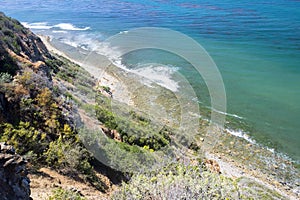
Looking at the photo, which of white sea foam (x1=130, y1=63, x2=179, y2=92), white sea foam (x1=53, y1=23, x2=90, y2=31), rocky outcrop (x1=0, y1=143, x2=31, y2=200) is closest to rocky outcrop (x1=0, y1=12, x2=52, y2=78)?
rocky outcrop (x1=0, y1=143, x2=31, y2=200)

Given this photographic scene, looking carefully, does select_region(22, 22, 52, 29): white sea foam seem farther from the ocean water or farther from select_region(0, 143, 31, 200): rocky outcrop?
select_region(0, 143, 31, 200): rocky outcrop

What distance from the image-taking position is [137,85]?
29.5 m

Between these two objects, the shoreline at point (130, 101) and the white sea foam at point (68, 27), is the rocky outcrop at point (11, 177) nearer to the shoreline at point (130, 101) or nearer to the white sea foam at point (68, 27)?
the shoreline at point (130, 101)

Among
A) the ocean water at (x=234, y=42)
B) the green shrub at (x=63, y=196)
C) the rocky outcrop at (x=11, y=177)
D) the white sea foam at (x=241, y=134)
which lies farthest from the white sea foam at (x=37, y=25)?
the rocky outcrop at (x=11, y=177)

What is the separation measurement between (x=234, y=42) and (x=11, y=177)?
4318cm

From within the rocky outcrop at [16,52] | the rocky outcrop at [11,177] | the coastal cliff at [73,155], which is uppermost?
the rocky outcrop at [16,52]

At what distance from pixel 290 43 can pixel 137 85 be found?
26755mm

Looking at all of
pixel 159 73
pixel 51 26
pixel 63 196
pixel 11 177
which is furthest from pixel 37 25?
pixel 11 177

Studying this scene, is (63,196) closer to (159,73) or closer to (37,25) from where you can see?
(159,73)

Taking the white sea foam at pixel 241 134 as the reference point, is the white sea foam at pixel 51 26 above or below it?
above

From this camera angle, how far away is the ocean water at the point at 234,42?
23083 millimetres

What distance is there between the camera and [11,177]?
5762 millimetres

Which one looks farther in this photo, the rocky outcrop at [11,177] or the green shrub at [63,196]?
the green shrub at [63,196]

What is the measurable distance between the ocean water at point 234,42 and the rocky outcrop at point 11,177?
16927 millimetres
